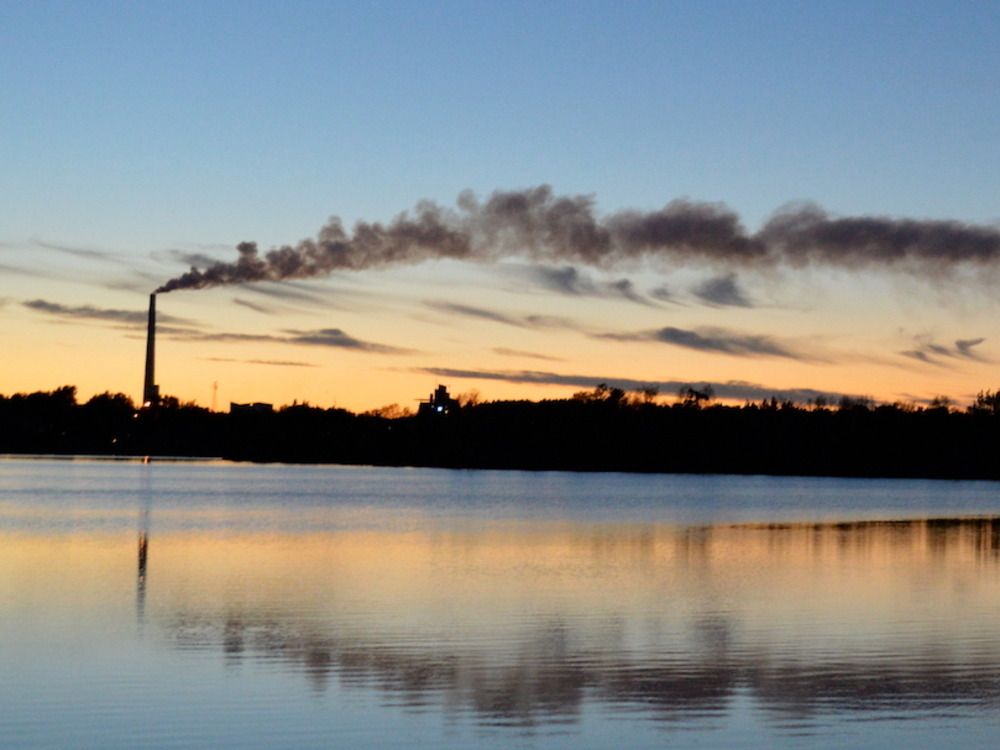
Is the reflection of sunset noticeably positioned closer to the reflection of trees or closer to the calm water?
the calm water

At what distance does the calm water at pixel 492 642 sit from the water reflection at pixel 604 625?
82mm

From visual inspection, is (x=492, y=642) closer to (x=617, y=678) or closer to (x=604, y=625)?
(x=604, y=625)

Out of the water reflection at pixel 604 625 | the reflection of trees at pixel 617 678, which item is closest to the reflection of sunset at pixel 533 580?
the water reflection at pixel 604 625

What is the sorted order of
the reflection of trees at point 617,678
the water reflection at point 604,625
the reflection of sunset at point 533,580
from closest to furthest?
1. the reflection of trees at point 617,678
2. the water reflection at point 604,625
3. the reflection of sunset at point 533,580

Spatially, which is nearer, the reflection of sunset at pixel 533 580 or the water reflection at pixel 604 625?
the water reflection at pixel 604 625

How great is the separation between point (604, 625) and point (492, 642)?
3162 millimetres

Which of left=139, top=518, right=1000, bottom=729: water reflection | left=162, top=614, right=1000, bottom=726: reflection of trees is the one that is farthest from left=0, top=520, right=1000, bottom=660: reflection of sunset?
left=162, top=614, right=1000, bottom=726: reflection of trees

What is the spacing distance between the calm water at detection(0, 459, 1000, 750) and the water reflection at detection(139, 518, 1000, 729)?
8 centimetres

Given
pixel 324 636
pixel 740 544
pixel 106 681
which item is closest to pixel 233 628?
pixel 324 636

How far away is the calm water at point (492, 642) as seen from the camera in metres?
15.0

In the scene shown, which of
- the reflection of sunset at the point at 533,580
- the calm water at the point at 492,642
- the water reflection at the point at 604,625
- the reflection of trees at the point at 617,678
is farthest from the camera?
the reflection of sunset at the point at 533,580

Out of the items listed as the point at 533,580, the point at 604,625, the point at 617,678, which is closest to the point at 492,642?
the point at 604,625

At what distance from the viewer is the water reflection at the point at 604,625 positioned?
17.0 metres

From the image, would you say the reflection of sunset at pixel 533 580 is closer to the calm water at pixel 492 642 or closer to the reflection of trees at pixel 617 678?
the calm water at pixel 492 642
